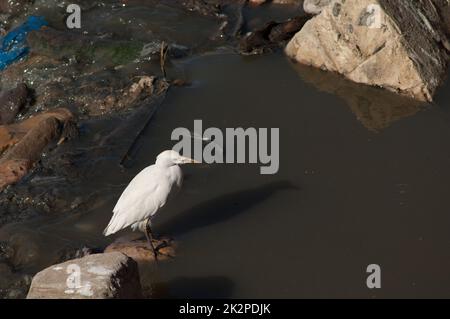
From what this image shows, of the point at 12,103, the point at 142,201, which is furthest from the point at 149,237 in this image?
the point at 12,103

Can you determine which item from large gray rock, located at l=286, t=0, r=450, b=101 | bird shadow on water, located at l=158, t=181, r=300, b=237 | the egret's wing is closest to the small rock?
large gray rock, located at l=286, t=0, r=450, b=101

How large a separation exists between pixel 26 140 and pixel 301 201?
3.98 meters

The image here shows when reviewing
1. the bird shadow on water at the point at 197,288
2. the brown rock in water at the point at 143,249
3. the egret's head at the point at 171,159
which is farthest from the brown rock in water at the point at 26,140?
the bird shadow on water at the point at 197,288

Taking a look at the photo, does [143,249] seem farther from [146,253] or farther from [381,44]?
[381,44]

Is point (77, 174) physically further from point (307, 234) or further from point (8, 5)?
point (8, 5)

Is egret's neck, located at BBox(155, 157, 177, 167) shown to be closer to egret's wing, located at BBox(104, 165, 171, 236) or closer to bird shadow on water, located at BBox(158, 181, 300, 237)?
egret's wing, located at BBox(104, 165, 171, 236)

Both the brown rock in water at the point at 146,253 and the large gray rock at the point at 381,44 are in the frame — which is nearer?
the brown rock in water at the point at 146,253

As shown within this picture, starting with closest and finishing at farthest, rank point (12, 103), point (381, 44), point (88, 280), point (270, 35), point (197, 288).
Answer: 1. point (88, 280)
2. point (197, 288)
3. point (381, 44)
4. point (12, 103)
5. point (270, 35)

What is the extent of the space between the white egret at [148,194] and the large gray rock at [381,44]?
3.91m

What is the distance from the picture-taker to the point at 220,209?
878 cm

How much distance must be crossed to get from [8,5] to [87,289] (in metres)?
9.91

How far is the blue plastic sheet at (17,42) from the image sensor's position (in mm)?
12688

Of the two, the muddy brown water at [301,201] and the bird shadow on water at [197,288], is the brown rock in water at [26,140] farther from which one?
the bird shadow on water at [197,288]
